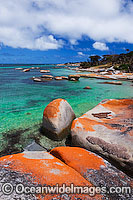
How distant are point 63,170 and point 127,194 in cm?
150

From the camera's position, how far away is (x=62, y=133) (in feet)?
23.3

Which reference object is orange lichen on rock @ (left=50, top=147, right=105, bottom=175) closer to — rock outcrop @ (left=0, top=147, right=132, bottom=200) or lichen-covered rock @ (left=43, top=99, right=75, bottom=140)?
rock outcrop @ (left=0, top=147, right=132, bottom=200)

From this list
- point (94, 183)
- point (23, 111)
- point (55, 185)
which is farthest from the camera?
point (23, 111)

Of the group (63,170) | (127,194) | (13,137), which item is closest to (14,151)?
(13,137)

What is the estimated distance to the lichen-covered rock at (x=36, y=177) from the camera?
Result: 7.62ft

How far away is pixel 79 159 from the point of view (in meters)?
3.52

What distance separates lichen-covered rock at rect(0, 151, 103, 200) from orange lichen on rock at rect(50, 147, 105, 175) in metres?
0.22

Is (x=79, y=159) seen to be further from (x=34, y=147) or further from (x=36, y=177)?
(x=34, y=147)

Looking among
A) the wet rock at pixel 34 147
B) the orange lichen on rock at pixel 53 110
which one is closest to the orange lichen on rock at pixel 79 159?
the wet rock at pixel 34 147

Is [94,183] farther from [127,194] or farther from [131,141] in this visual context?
[131,141]

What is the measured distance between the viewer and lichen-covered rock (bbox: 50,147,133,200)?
2.75m

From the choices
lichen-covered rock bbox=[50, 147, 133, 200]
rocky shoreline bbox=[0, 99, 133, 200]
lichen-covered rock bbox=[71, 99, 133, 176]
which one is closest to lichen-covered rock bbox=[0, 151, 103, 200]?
rocky shoreline bbox=[0, 99, 133, 200]

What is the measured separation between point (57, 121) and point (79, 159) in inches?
141

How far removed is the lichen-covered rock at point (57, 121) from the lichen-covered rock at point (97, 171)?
9.90 feet
